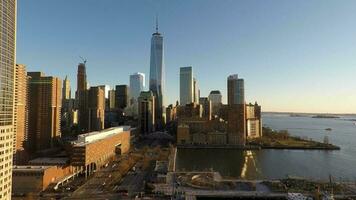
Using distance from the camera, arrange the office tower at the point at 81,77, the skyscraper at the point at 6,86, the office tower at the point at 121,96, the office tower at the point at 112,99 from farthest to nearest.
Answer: the office tower at the point at 112,99 → the office tower at the point at 121,96 → the office tower at the point at 81,77 → the skyscraper at the point at 6,86

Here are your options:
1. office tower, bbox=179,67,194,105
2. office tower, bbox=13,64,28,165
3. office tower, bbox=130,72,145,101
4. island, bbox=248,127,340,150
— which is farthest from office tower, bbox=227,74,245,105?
Answer: office tower, bbox=130,72,145,101

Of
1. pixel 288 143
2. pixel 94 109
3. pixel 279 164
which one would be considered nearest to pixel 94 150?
pixel 279 164

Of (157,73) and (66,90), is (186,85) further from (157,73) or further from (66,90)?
(66,90)

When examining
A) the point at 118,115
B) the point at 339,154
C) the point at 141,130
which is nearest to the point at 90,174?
the point at 339,154

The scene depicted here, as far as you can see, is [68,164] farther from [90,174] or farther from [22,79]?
[22,79]

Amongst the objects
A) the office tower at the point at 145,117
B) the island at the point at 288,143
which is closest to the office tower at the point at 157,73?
the office tower at the point at 145,117

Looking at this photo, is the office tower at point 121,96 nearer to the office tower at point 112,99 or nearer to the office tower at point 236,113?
the office tower at point 112,99
